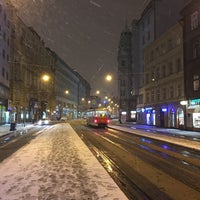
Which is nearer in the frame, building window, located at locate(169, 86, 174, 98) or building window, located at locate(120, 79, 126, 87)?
building window, located at locate(169, 86, 174, 98)

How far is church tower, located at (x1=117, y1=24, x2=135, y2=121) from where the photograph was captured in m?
90.9

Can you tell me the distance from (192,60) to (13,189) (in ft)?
113

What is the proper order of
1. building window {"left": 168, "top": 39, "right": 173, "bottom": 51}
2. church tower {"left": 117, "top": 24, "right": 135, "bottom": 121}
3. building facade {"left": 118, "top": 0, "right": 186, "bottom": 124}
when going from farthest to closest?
church tower {"left": 117, "top": 24, "right": 135, "bottom": 121} < building facade {"left": 118, "top": 0, "right": 186, "bottom": 124} < building window {"left": 168, "top": 39, "right": 173, "bottom": 51}

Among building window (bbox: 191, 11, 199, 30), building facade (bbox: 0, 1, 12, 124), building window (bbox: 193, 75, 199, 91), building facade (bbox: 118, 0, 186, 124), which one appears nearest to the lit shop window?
building window (bbox: 193, 75, 199, 91)

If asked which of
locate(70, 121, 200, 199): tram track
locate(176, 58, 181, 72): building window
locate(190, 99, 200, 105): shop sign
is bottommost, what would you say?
locate(70, 121, 200, 199): tram track

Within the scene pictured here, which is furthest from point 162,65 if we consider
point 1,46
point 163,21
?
point 1,46

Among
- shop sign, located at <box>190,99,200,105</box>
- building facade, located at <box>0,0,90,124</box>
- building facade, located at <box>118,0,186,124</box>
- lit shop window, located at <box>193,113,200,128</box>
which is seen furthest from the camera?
building facade, located at <box>0,0,90,124</box>

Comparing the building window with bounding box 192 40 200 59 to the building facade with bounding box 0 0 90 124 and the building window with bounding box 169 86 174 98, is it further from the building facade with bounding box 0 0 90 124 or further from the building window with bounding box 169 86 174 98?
the building facade with bounding box 0 0 90 124

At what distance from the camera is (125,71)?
307 feet

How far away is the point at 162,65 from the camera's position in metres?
50.6

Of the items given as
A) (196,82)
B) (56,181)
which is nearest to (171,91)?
(196,82)

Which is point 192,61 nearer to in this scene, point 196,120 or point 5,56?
point 196,120

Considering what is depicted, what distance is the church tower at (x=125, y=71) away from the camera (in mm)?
90919

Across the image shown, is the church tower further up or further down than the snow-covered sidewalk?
further up
